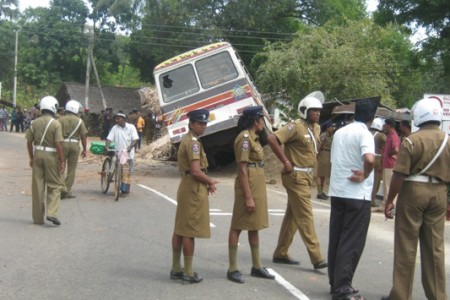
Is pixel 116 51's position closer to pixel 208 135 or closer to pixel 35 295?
pixel 208 135

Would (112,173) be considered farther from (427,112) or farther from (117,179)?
(427,112)

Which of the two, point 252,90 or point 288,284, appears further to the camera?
point 252,90

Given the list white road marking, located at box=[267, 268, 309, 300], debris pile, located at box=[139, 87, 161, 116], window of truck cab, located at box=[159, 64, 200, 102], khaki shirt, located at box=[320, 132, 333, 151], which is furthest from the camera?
debris pile, located at box=[139, 87, 161, 116]

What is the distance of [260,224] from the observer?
623cm

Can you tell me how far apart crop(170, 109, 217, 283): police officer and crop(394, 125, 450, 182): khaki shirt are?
1.94m

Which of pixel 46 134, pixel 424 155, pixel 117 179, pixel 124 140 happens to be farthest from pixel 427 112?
pixel 124 140

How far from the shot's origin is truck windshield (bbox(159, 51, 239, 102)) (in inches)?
642

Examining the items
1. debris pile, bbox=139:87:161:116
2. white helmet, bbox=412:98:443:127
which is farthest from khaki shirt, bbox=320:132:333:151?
debris pile, bbox=139:87:161:116

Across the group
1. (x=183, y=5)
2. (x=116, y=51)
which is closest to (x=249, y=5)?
(x=183, y=5)

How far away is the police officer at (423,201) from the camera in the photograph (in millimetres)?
5227

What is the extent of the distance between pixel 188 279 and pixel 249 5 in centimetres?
3114

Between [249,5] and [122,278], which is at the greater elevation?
[249,5]

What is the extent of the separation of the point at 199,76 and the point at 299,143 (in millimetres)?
10057

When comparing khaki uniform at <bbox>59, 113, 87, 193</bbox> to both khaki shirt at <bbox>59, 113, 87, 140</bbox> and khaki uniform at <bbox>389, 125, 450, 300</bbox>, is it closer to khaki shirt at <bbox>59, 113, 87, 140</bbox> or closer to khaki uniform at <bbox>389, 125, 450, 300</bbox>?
khaki shirt at <bbox>59, 113, 87, 140</bbox>
